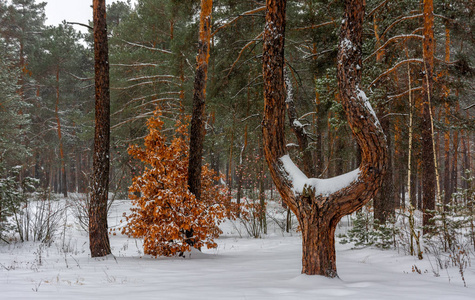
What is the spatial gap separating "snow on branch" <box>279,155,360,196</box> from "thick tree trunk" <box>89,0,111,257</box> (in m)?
3.98

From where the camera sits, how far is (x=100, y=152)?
263 inches

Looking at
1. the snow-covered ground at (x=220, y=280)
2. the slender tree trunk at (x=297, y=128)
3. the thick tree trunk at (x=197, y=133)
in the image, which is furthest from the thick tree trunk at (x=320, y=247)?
the slender tree trunk at (x=297, y=128)

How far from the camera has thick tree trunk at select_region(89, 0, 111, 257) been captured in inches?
259

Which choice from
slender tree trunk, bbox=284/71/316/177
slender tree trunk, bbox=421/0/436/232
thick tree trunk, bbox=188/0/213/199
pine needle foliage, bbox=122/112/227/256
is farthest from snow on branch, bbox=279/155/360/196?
slender tree trunk, bbox=284/71/316/177

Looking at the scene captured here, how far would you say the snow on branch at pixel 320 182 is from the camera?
13.9 feet

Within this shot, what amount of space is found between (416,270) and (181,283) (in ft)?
12.4

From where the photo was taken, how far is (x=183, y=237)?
23.4 feet

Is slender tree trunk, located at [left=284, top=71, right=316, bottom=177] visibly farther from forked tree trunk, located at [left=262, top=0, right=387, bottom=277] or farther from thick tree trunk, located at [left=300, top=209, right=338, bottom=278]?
thick tree trunk, located at [left=300, top=209, right=338, bottom=278]

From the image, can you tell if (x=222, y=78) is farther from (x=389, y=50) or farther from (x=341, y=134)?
(x=389, y=50)

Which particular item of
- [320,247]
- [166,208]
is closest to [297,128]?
[166,208]

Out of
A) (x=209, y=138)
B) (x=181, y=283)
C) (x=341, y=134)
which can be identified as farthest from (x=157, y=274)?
(x=209, y=138)

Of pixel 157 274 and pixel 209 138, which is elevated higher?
pixel 209 138

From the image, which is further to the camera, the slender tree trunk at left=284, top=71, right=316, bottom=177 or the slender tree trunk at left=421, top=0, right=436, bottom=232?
the slender tree trunk at left=284, top=71, right=316, bottom=177

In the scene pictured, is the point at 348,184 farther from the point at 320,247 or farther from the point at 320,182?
the point at 320,247
